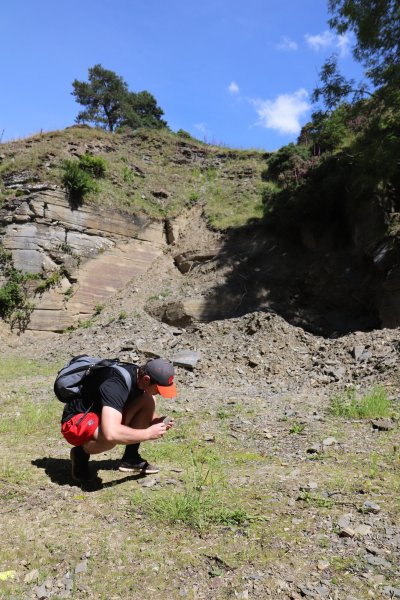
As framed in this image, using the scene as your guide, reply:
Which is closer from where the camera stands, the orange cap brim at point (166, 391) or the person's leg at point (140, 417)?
the orange cap brim at point (166, 391)

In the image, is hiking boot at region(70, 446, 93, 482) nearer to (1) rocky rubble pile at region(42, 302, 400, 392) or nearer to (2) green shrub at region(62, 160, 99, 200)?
(1) rocky rubble pile at region(42, 302, 400, 392)

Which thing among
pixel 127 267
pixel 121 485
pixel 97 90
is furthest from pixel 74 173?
pixel 97 90

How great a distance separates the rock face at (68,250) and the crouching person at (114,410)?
1011cm

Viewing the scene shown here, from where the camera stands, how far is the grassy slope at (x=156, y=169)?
595 inches

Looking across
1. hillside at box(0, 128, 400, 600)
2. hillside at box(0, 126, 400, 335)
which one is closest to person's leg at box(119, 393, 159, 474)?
hillside at box(0, 128, 400, 600)

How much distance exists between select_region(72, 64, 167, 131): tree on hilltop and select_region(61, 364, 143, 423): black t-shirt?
3058 cm

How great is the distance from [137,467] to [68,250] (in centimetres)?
1099

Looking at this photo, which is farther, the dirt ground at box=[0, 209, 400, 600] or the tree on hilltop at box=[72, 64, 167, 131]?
the tree on hilltop at box=[72, 64, 167, 131]

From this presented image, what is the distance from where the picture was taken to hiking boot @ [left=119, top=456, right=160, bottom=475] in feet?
11.9

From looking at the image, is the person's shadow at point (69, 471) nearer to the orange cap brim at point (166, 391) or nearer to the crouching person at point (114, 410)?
the crouching person at point (114, 410)

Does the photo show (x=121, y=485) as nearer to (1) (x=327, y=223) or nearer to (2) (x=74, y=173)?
(1) (x=327, y=223)

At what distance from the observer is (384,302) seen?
10.0 meters

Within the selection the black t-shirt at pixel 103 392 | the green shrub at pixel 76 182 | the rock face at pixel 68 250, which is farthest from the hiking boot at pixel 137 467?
the green shrub at pixel 76 182

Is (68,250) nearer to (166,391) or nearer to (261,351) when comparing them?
(261,351)
